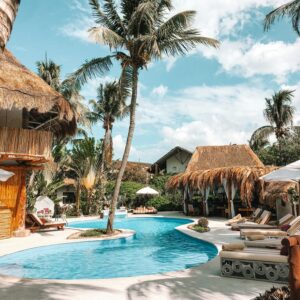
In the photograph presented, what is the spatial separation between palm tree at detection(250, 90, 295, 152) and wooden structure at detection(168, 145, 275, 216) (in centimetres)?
584

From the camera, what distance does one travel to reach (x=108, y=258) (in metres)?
9.54

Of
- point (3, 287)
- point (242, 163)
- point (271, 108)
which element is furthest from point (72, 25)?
point (271, 108)

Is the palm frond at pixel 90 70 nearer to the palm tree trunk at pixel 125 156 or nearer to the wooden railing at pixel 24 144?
the palm tree trunk at pixel 125 156

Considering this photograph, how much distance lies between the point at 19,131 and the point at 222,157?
1677 centimetres

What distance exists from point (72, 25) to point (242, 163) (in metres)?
18.9

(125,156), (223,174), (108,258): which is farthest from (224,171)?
(108,258)

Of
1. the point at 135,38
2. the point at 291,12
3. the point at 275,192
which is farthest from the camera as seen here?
the point at 275,192

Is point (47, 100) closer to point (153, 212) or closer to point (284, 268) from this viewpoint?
point (284, 268)

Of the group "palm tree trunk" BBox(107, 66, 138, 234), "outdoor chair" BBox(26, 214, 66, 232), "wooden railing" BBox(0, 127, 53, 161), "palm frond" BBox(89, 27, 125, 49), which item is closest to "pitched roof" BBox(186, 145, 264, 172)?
"palm tree trunk" BBox(107, 66, 138, 234)

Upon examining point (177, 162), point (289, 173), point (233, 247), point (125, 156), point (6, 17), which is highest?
point (177, 162)

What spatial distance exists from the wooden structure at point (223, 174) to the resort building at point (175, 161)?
814cm

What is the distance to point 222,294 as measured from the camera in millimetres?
4832

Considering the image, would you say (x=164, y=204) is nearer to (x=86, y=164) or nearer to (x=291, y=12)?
(x=86, y=164)

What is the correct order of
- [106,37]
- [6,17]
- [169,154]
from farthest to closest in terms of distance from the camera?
[169,154] → [106,37] → [6,17]
